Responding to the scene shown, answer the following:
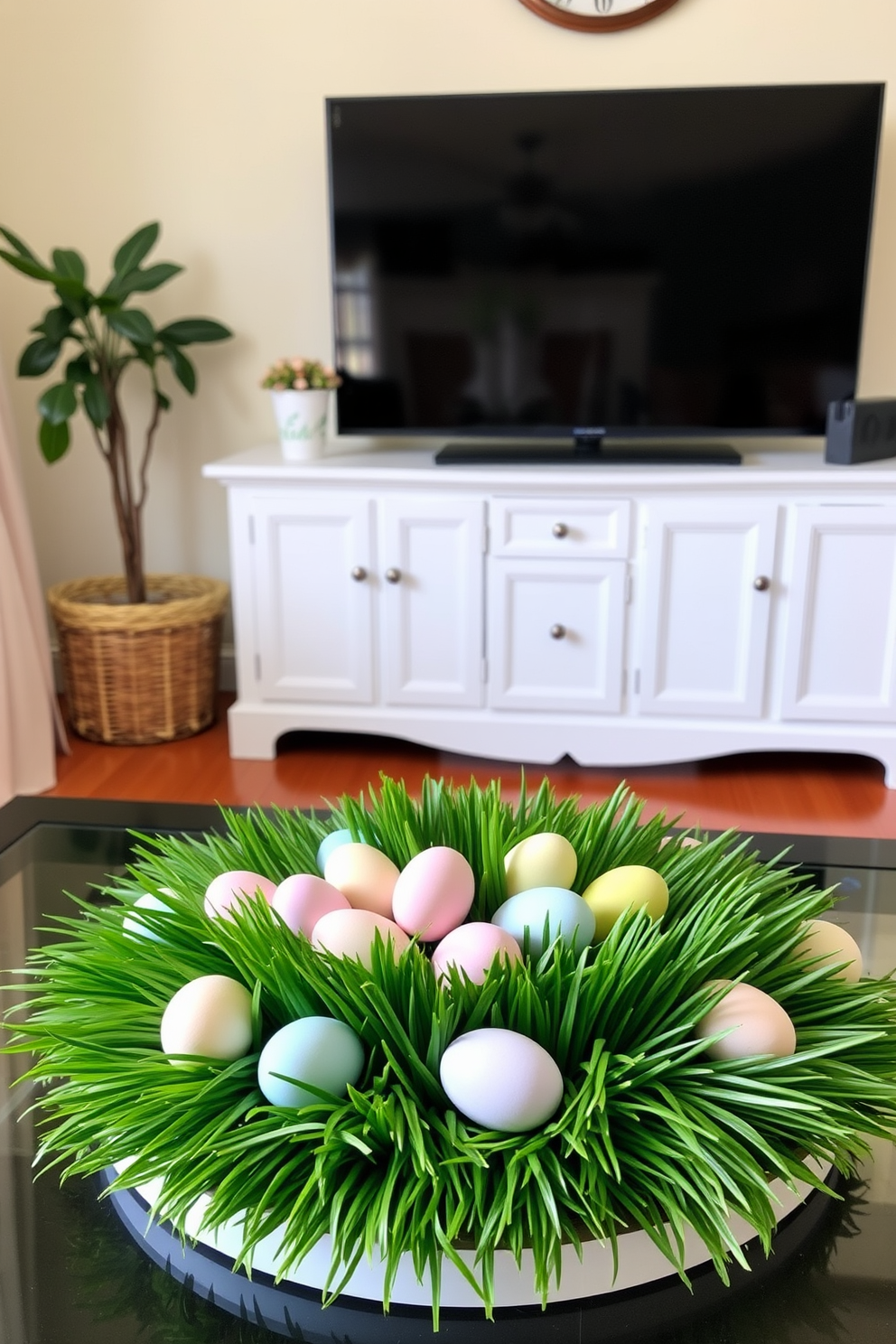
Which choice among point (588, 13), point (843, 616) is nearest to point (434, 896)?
point (843, 616)

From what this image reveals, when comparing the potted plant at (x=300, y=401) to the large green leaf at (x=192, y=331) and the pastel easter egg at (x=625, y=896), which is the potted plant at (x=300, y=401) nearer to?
the large green leaf at (x=192, y=331)

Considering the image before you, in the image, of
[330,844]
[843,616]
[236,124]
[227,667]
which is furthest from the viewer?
[227,667]

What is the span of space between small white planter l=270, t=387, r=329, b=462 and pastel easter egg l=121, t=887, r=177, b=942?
210 centimetres

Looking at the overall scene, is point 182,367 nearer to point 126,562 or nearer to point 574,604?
point 126,562

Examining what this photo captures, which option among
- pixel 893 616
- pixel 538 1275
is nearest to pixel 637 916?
pixel 538 1275

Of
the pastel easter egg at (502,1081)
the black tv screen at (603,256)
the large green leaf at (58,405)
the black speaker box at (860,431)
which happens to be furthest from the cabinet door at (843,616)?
the pastel easter egg at (502,1081)

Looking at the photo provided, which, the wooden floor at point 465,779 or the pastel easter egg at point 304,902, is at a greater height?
the pastel easter egg at point 304,902

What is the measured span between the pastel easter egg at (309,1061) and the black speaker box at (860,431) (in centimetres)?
227

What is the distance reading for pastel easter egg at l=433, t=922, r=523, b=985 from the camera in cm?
62

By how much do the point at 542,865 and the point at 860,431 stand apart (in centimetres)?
214

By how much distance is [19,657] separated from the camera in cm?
264

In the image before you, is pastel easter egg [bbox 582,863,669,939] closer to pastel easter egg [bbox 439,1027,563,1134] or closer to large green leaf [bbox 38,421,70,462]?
pastel easter egg [bbox 439,1027,563,1134]

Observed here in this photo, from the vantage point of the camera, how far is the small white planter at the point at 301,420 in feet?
9.00

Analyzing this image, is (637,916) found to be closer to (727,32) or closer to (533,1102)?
(533,1102)
